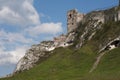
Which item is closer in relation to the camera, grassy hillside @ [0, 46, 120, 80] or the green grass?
grassy hillside @ [0, 46, 120, 80]

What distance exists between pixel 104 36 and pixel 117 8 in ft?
59.7

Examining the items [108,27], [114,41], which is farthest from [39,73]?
[108,27]

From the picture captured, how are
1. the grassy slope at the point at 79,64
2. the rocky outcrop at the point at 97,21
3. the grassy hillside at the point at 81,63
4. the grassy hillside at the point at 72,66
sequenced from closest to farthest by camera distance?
the grassy slope at the point at 79,64, the grassy hillside at the point at 72,66, the grassy hillside at the point at 81,63, the rocky outcrop at the point at 97,21

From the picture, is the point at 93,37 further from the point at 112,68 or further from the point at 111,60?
the point at 112,68

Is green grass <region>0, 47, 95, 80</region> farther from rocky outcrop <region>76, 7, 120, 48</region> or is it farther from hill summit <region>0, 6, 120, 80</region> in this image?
rocky outcrop <region>76, 7, 120, 48</region>

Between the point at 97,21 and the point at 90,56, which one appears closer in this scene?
the point at 90,56

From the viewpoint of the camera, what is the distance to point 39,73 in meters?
147

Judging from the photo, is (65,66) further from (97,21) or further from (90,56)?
(97,21)

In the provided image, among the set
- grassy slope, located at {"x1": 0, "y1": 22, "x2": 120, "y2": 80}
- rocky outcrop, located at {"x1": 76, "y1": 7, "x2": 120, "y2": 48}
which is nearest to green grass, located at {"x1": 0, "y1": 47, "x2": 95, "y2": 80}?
grassy slope, located at {"x1": 0, "y1": 22, "x2": 120, "y2": 80}

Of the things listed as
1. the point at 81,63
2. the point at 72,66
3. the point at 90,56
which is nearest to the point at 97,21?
the point at 90,56

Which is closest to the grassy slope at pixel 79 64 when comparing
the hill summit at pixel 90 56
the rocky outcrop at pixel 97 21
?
the hill summit at pixel 90 56

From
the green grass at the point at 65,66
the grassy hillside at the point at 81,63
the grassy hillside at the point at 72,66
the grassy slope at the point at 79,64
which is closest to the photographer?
the grassy slope at the point at 79,64

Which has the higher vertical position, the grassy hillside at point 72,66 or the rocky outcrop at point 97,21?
the rocky outcrop at point 97,21

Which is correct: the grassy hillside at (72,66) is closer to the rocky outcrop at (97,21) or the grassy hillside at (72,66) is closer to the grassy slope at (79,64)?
the grassy slope at (79,64)
